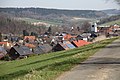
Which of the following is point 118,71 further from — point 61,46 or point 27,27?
point 27,27

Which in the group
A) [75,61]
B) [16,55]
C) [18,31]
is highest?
[75,61]

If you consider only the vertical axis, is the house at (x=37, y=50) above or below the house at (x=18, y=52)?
below

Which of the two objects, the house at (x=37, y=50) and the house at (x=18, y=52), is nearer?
the house at (x=18, y=52)

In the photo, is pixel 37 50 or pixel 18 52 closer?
pixel 18 52

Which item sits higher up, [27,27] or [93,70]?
[93,70]

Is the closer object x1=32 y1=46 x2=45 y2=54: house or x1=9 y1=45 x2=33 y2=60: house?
x1=9 y1=45 x2=33 y2=60: house

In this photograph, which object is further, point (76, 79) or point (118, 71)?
point (118, 71)

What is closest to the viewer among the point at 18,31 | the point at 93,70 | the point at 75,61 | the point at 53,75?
the point at 53,75

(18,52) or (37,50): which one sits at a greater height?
(18,52)

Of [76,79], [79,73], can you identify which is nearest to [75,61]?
[79,73]

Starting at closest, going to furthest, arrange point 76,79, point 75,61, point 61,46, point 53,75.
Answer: point 76,79
point 53,75
point 75,61
point 61,46

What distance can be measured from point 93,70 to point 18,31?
16471cm

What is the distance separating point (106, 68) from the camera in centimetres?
1291

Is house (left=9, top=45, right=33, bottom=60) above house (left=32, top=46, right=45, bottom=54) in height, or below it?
above
